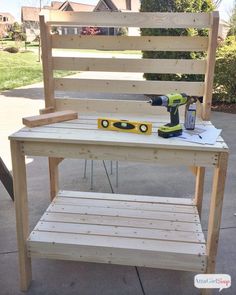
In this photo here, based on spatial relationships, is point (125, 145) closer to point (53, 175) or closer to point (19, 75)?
point (53, 175)

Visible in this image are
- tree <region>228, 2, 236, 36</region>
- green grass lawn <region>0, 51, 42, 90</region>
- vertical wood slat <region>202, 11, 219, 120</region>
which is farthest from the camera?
tree <region>228, 2, 236, 36</region>

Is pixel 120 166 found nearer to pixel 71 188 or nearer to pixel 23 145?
pixel 71 188

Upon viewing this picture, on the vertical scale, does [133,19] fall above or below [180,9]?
below

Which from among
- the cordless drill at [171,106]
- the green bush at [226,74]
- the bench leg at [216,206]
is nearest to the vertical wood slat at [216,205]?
the bench leg at [216,206]

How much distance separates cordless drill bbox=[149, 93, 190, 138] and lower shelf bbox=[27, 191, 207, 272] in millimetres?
689

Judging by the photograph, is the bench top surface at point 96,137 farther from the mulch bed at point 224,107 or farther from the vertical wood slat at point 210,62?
the mulch bed at point 224,107

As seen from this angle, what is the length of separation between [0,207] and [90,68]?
1.49m

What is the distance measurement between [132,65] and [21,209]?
50.6 inches

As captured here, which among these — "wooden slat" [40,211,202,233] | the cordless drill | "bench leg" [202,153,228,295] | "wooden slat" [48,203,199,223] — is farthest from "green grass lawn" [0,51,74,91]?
"bench leg" [202,153,228,295]

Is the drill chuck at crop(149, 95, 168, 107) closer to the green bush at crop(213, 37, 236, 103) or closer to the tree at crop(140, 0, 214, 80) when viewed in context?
the tree at crop(140, 0, 214, 80)

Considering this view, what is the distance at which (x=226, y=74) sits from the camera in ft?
22.7

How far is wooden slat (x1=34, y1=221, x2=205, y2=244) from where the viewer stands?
7.30 ft

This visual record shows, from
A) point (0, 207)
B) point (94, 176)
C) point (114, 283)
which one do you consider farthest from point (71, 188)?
point (114, 283)

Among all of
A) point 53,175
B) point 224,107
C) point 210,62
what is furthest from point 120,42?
point 224,107
